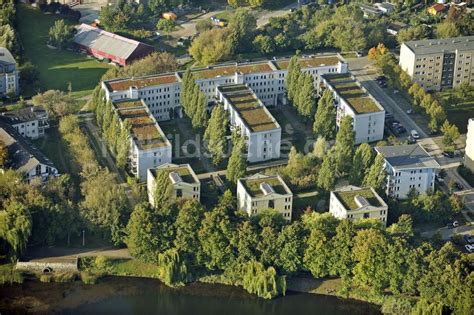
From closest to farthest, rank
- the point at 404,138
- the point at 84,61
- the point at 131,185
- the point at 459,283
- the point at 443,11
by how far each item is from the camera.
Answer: the point at 459,283 → the point at 131,185 → the point at 404,138 → the point at 84,61 → the point at 443,11

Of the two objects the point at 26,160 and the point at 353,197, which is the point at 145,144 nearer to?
the point at 26,160

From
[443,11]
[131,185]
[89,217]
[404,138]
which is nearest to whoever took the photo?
[89,217]

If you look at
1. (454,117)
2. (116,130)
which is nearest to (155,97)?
(116,130)

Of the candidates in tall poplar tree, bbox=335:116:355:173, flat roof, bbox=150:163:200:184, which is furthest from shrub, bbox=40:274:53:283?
tall poplar tree, bbox=335:116:355:173

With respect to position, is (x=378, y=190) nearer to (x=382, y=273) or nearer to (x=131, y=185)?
(x=382, y=273)

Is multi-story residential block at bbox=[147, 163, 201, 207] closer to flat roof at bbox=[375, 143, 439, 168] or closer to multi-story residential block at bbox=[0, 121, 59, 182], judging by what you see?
multi-story residential block at bbox=[0, 121, 59, 182]
